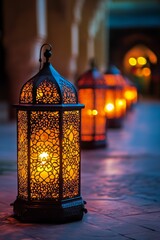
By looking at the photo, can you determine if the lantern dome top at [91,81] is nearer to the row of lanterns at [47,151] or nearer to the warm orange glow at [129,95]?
the row of lanterns at [47,151]

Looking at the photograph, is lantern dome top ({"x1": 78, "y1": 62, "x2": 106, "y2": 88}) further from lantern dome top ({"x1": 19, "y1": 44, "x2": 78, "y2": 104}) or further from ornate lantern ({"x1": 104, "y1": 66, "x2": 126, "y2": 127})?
lantern dome top ({"x1": 19, "y1": 44, "x2": 78, "y2": 104})

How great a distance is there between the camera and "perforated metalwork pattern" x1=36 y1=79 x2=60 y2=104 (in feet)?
19.1

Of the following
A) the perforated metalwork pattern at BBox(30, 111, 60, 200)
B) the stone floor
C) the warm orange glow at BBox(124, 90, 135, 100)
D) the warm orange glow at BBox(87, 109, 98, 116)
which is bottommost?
the stone floor

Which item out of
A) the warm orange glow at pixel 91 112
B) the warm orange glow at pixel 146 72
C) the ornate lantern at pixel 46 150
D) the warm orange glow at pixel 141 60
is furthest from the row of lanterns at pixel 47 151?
the warm orange glow at pixel 141 60

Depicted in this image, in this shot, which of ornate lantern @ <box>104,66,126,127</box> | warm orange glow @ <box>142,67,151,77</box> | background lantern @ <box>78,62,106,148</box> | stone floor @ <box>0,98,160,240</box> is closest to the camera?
stone floor @ <box>0,98,160,240</box>

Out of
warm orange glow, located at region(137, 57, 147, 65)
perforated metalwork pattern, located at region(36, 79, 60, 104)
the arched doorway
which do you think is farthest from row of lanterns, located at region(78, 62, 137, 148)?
warm orange glow, located at region(137, 57, 147, 65)

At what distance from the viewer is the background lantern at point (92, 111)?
1202cm

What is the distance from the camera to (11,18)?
1752 cm

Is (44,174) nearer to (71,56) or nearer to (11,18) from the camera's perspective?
(11,18)

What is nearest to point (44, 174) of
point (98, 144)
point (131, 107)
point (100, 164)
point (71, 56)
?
point (100, 164)

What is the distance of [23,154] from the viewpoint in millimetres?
5918

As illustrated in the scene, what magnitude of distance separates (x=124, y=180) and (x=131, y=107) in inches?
707

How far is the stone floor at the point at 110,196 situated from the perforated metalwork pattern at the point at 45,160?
31 centimetres

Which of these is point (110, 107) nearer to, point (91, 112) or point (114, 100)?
point (114, 100)
